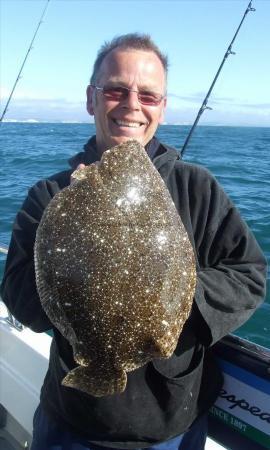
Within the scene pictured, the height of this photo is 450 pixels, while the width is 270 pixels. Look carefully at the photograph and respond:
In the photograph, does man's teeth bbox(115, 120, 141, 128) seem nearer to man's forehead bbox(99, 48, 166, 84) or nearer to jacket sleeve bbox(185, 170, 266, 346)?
man's forehead bbox(99, 48, 166, 84)

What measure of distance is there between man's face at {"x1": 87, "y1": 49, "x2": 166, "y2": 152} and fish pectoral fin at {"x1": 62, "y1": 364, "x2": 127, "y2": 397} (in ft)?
4.10

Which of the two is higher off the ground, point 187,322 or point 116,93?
point 116,93

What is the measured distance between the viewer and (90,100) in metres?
2.74

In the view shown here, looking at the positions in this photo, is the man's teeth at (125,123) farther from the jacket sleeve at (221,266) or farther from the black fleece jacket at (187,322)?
the jacket sleeve at (221,266)

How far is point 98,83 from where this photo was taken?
8.39ft

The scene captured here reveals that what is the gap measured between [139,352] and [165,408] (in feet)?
1.89

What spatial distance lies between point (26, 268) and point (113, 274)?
68 centimetres

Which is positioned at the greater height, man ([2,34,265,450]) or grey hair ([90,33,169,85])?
grey hair ([90,33,169,85])

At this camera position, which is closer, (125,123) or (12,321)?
(125,123)

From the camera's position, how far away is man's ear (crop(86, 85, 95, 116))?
269cm

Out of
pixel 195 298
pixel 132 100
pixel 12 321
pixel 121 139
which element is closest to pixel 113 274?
pixel 195 298

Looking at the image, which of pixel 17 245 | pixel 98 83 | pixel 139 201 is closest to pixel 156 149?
pixel 98 83

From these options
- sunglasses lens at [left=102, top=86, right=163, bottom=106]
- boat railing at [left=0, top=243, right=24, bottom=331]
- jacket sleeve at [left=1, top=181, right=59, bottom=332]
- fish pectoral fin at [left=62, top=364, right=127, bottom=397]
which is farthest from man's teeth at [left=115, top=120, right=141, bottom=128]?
boat railing at [left=0, top=243, right=24, bottom=331]

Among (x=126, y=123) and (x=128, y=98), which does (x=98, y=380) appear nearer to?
(x=126, y=123)
